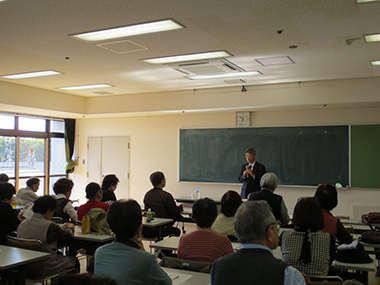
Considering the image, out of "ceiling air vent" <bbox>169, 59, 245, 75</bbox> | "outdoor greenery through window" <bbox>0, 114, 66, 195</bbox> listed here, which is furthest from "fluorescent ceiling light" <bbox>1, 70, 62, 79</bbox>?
"outdoor greenery through window" <bbox>0, 114, 66, 195</bbox>

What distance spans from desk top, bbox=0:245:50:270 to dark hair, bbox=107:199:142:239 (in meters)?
1.33

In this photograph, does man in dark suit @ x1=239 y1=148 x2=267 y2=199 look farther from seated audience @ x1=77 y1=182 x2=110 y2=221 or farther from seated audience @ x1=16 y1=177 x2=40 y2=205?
seated audience @ x1=16 y1=177 x2=40 y2=205

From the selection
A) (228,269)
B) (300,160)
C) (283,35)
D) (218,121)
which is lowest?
(228,269)

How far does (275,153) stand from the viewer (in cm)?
838

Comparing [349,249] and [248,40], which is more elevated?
[248,40]

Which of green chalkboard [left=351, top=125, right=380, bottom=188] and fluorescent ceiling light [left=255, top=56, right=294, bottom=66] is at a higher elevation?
fluorescent ceiling light [left=255, top=56, right=294, bottom=66]

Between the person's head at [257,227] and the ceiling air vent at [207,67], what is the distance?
414 centimetres

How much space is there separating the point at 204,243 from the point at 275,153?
18.9 ft

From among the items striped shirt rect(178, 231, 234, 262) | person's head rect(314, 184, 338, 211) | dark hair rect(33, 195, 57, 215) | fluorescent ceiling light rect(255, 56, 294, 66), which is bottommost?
striped shirt rect(178, 231, 234, 262)

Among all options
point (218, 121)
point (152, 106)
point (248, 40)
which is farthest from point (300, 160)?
point (248, 40)

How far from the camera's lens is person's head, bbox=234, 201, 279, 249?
1.86 m

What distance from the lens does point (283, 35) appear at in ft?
14.8

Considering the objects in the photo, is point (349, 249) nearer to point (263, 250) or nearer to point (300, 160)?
point (263, 250)

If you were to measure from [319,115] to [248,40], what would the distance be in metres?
3.92
